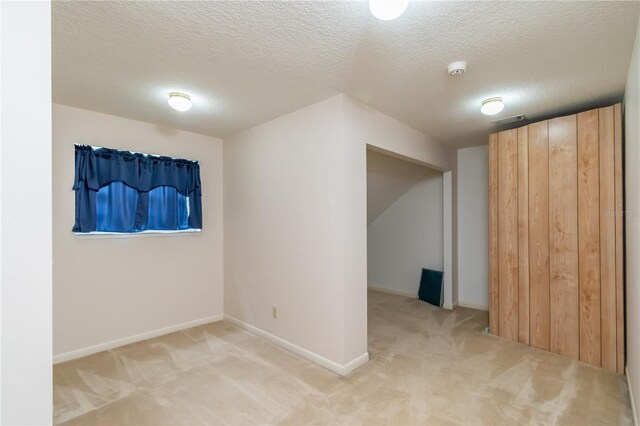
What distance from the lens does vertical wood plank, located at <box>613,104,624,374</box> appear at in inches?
102

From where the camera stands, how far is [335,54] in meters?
1.98

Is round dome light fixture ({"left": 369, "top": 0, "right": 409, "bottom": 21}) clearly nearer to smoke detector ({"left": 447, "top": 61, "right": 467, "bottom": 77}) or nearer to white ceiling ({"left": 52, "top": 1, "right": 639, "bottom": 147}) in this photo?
white ceiling ({"left": 52, "top": 1, "right": 639, "bottom": 147})

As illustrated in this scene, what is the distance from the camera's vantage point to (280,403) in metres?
A: 2.19

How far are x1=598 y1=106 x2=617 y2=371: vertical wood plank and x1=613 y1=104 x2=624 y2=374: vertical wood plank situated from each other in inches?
0.8

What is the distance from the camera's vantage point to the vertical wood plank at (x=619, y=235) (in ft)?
8.52

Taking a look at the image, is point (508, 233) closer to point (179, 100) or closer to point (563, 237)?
point (563, 237)

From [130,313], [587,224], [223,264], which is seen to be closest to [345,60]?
[587,224]

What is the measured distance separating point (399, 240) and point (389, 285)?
87 centimetres

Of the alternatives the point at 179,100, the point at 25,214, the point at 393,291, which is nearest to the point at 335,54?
the point at 179,100

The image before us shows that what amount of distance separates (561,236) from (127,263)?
14.7 feet

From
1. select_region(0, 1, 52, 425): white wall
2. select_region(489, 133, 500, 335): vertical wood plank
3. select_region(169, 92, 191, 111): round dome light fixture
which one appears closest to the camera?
select_region(0, 1, 52, 425): white wall

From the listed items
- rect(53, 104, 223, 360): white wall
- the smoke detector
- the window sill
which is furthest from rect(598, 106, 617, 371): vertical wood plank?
the window sill

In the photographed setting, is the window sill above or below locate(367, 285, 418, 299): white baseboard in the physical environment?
above

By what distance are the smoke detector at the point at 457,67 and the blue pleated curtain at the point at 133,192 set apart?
299 cm
